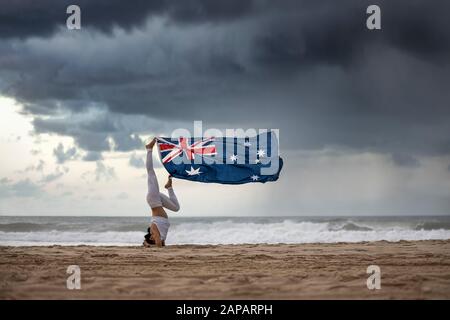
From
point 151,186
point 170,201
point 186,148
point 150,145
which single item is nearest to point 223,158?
point 186,148

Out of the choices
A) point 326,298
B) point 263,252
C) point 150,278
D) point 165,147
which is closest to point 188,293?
point 150,278

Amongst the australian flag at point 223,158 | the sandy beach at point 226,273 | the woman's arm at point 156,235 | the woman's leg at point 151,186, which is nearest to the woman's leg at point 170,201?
the woman's leg at point 151,186

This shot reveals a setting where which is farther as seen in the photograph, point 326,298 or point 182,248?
point 182,248

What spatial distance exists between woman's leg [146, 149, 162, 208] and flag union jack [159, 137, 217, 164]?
82 cm

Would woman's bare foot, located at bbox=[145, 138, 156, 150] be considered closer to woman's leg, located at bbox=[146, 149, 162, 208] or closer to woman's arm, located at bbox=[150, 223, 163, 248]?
woman's leg, located at bbox=[146, 149, 162, 208]

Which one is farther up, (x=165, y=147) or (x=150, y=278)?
(x=165, y=147)

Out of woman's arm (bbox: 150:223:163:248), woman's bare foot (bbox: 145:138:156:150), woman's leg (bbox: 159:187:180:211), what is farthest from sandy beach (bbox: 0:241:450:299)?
woman's bare foot (bbox: 145:138:156:150)

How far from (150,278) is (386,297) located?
4.07 metres

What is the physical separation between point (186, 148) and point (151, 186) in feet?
5.47

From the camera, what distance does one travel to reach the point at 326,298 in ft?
26.4

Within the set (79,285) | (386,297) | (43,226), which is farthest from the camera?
(43,226)

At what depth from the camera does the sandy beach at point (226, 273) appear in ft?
27.5

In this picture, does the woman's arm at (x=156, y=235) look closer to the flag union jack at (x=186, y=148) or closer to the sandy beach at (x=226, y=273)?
the sandy beach at (x=226, y=273)
